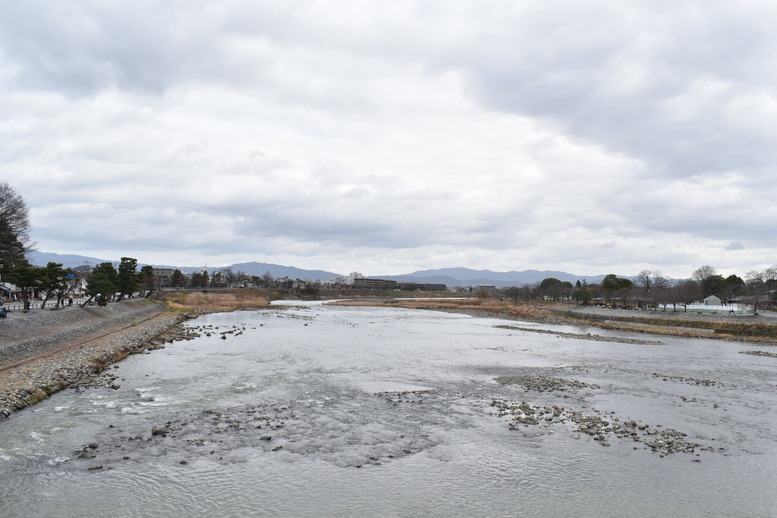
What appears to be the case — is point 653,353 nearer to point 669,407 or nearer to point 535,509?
point 669,407

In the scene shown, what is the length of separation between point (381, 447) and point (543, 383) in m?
10.2

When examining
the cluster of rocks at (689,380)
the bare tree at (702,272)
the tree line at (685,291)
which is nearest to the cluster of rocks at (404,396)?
the cluster of rocks at (689,380)

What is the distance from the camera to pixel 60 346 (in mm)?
25250

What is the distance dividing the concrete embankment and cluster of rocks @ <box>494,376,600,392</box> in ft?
54.4

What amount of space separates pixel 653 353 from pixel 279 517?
2878cm

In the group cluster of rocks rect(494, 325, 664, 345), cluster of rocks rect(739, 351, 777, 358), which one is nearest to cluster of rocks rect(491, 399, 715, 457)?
cluster of rocks rect(739, 351, 777, 358)

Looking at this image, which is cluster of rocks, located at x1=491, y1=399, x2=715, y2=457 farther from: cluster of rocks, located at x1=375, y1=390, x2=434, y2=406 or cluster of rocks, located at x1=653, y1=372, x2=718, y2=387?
cluster of rocks, located at x1=653, y1=372, x2=718, y2=387

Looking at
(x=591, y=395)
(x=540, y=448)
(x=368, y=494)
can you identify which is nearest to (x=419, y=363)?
(x=591, y=395)

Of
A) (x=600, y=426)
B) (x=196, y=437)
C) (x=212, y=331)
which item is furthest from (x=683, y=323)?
(x=196, y=437)

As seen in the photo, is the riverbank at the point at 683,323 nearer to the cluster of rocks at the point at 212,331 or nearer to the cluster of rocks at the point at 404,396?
the cluster of rocks at the point at 404,396

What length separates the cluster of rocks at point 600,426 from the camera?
11.4m

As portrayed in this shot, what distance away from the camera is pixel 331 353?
2720cm

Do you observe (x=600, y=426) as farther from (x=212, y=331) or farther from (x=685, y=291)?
(x=685, y=291)

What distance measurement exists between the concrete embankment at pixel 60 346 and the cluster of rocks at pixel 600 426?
47.5 ft
